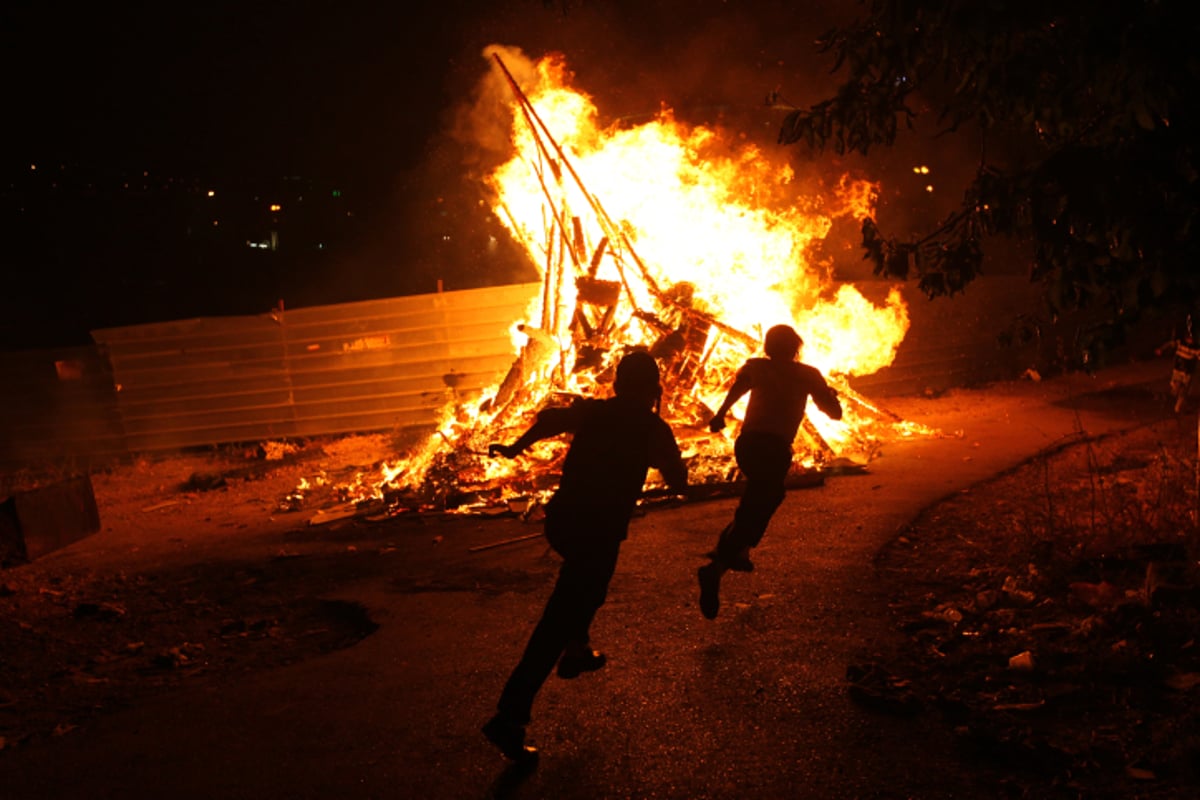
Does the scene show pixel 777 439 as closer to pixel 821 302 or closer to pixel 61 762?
pixel 61 762

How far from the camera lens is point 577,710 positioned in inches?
176

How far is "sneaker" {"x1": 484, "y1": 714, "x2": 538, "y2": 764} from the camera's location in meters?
3.79

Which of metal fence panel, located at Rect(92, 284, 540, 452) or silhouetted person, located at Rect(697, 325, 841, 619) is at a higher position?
metal fence panel, located at Rect(92, 284, 540, 452)

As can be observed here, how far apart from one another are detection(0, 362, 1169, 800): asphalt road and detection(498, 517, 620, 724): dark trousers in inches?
18.6

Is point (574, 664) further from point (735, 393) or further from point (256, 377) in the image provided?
point (256, 377)

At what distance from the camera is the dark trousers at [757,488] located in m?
5.64

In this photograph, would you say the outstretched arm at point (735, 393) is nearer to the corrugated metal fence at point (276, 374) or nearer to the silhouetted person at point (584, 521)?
the silhouetted person at point (584, 521)

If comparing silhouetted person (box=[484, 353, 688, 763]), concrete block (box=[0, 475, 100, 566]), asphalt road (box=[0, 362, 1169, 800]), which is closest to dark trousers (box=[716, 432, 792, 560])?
asphalt road (box=[0, 362, 1169, 800])

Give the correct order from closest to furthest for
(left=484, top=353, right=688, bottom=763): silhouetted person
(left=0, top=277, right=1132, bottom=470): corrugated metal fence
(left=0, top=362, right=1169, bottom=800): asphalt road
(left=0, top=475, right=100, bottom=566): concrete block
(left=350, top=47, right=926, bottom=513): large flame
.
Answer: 1. (left=0, top=362, right=1169, bottom=800): asphalt road
2. (left=484, top=353, right=688, bottom=763): silhouetted person
3. (left=0, top=475, right=100, bottom=566): concrete block
4. (left=350, top=47, right=926, bottom=513): large flame
5. (left=0, top=277, right=1132, bottom=470): corrugated metal fence

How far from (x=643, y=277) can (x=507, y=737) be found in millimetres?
8870

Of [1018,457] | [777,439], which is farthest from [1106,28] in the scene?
[1018,457]

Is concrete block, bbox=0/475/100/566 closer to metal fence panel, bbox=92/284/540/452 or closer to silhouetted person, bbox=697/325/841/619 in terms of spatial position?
metal fence panel, bbox=92/284/540/452

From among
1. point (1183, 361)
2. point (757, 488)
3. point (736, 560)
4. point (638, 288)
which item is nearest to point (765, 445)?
point (757, 488)

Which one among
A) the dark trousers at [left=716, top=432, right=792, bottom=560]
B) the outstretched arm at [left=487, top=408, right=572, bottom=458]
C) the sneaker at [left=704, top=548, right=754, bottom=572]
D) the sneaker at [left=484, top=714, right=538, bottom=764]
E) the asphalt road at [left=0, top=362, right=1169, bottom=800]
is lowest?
the asphalt road at [left=0, top=362, right=1169, bottom=800]
